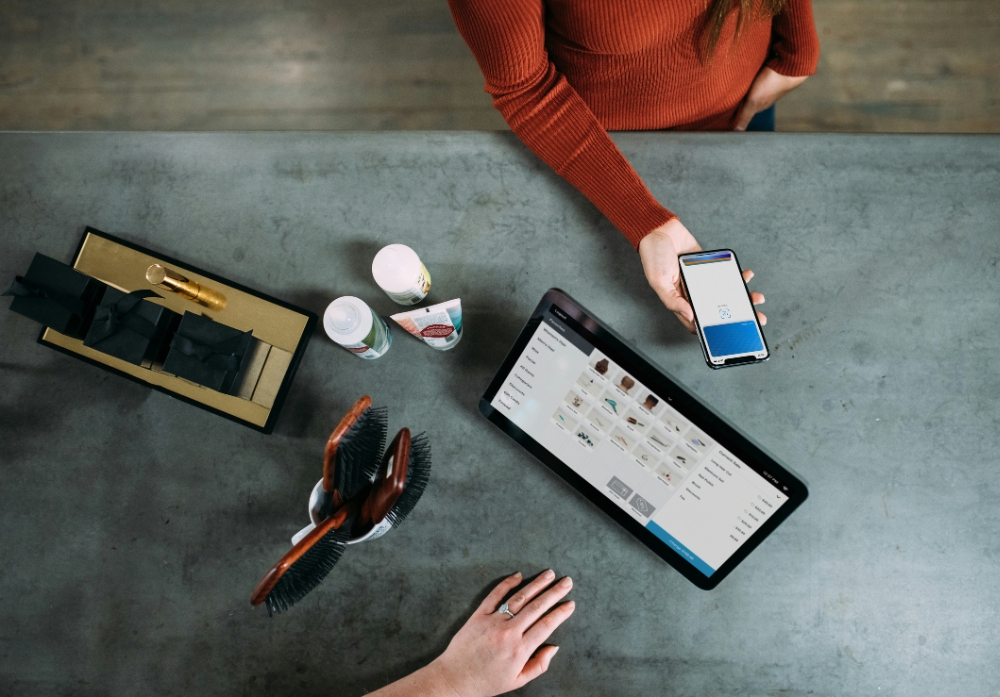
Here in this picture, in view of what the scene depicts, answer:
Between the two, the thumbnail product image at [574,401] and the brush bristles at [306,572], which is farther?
the thumbnail product image at [574,401]

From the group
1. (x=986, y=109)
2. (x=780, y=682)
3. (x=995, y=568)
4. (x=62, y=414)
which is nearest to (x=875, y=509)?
(x=995, y=568)

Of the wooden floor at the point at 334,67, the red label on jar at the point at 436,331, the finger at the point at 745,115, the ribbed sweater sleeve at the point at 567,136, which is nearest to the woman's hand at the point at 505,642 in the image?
the red label on jar at the point at 436,331

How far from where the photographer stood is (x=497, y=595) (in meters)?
0.83

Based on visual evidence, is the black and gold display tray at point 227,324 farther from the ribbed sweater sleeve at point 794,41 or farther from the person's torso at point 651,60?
the ribbed sweater sleeve at point 794,41

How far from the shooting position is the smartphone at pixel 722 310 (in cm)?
77

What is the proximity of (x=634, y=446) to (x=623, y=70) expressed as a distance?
57 cm

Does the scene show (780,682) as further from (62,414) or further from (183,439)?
(62,414)

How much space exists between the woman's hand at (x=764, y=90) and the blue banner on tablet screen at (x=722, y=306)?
421 mm

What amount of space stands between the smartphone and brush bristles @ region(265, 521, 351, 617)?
0.55 metres

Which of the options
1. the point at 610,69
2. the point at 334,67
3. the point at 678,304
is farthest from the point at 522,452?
the point at 334,67

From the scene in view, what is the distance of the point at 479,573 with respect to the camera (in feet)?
2.77

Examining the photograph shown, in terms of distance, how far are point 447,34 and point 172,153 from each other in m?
1.09

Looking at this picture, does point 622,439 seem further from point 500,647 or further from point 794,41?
point 794,41

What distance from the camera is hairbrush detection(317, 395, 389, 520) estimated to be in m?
0.67
